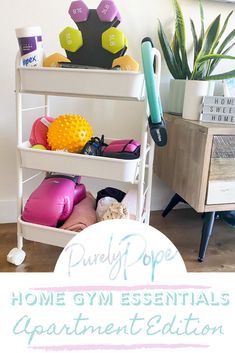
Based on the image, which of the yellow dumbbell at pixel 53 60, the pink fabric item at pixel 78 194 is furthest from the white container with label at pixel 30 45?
the pink fabric item at pixel 78 194

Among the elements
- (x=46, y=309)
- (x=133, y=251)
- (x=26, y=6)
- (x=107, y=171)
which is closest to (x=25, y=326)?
(x=46, y=309)

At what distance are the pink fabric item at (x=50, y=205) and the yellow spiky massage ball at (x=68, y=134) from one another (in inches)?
5.7

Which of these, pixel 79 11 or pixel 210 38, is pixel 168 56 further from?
pixel 79 11

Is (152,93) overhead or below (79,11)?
below

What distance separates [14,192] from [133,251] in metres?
1.05

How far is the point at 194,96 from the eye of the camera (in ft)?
3.89

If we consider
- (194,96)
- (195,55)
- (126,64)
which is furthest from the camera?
(195,55)

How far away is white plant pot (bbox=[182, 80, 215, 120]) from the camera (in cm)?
117

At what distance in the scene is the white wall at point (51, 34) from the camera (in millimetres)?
1251

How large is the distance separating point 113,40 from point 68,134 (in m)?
0.30

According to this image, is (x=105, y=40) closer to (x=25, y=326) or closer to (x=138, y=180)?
(x=138, y=180)

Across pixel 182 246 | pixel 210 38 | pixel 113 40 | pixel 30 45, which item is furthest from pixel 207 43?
pixel 182 246

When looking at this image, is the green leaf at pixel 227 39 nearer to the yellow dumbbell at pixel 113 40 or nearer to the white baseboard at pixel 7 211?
the yellow dumbbell at pixel 113 40

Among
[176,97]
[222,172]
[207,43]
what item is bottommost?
[222,172]
